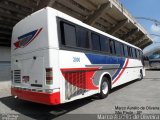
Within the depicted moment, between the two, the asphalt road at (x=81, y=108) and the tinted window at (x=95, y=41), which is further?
the tinted window at (x=95, y=41)

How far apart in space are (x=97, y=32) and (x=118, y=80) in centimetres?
298

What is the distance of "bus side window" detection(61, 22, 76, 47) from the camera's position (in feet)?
20.0

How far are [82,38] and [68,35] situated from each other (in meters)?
0.87

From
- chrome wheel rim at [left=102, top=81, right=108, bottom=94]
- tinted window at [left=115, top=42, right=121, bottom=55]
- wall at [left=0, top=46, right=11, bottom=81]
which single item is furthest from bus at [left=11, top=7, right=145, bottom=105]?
wall at [left=0, top=46, right=11, bottom=81]

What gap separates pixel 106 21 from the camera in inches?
690

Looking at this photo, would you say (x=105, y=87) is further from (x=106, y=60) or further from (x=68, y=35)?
(x=68, y=35)

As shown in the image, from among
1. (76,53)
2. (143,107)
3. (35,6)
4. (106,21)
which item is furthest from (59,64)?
(106,21)

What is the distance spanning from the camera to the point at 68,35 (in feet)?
20.6

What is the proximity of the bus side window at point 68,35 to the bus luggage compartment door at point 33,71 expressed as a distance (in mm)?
899

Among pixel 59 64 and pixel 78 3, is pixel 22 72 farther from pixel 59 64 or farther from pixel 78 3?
pixel 78 3

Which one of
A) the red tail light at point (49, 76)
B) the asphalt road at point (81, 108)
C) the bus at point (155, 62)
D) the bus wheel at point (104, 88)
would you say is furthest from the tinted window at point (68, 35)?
the bus at point (155, 62)

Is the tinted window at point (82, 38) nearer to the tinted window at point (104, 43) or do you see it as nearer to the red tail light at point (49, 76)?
the tinted window at point (104, 43)

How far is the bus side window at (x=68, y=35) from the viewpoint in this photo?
20.0 feet

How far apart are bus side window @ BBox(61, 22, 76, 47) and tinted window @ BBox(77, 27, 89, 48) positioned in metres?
0.30
